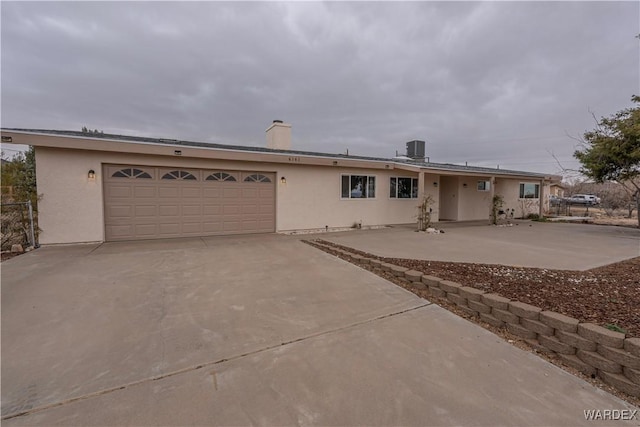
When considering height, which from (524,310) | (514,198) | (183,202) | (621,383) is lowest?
(621,383)

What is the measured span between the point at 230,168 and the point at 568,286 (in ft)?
29.4

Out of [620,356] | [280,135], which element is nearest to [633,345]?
[620,356]

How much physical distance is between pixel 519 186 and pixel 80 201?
73.3 feet

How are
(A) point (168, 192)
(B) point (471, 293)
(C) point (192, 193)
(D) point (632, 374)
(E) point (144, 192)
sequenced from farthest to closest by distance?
(C) point (192, 193) → (A) point (168, 192) → (E) point (144, 192) → (B) point (471, 293) → (D) point (632, 374)

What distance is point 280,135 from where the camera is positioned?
12672mm

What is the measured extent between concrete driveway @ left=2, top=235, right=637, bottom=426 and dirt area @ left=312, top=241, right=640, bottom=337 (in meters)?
0.87

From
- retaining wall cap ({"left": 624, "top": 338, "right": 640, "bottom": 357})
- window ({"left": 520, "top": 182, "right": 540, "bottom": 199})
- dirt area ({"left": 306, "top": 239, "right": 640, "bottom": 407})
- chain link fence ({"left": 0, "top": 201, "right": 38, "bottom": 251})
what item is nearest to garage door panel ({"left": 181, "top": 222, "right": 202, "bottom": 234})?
chain link fence ({"left": 0, "top": 201, "right": 38, "bottom": 251})

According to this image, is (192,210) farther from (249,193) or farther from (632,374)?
(632,374)

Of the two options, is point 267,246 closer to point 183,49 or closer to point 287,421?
point 287,421

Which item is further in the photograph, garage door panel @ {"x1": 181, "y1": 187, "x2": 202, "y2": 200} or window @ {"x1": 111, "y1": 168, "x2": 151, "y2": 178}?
garage door panel @ {"x1": 181, "y1": 187, "x2": 202, "y2": 200}

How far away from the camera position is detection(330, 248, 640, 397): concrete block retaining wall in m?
2.27

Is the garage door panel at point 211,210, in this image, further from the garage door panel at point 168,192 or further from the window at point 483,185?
the window at point 483,185

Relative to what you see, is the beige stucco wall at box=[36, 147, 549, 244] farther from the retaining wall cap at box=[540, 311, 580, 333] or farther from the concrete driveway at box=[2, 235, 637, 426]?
the retaining wall cap at box=[540, 311, 580, 333]

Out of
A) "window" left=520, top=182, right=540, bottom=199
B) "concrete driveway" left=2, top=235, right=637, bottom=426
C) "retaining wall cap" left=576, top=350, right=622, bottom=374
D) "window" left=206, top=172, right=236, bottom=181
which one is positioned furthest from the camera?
"window" left=520, top=182, right=540, bottom=199
